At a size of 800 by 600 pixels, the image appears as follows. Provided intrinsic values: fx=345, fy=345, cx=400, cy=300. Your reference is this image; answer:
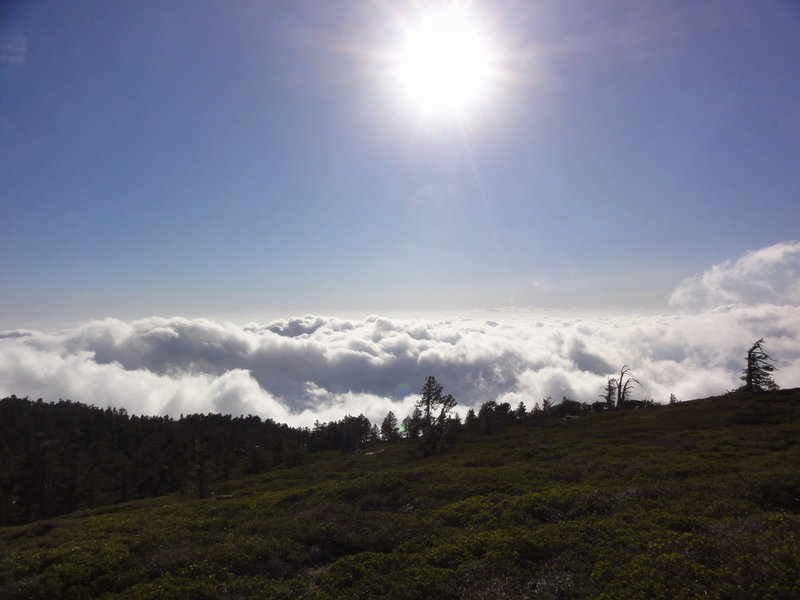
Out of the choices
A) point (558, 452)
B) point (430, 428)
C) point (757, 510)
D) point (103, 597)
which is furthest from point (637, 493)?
point (430, 428)

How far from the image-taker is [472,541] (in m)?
15.4

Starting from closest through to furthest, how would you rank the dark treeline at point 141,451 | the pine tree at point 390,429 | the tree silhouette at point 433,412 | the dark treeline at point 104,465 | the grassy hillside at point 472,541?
the grassy hillside at point 472,541
the dark treeline at point 104,465
the dark treeline at point 141,451
the tree silhouette at point 433,412
the pine tree at point 390,429

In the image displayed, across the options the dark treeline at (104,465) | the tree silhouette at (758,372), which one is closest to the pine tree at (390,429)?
the dark treeline at (104,465)

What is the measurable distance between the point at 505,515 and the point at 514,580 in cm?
626

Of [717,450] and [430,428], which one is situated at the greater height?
[717,450]

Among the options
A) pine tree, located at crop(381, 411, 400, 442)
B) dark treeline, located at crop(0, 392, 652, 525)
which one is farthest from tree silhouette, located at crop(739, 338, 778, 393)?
pine tree, located at crop(381, 411, 400, 442)

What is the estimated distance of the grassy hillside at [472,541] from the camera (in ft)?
38.2

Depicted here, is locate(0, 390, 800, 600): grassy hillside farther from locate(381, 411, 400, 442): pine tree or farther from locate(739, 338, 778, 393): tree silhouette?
locate(381, 411, 400, 442): pine tree

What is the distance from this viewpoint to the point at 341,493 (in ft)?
85.4

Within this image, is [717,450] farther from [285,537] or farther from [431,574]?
[285,537]

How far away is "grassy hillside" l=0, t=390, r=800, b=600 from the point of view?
38.2ft

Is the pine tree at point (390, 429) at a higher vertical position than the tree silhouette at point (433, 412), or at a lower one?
lower

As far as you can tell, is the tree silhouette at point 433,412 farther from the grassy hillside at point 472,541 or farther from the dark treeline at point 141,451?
the grassy hillside at point 472,541

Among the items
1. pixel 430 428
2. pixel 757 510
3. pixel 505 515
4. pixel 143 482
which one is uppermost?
pixel 757 510
